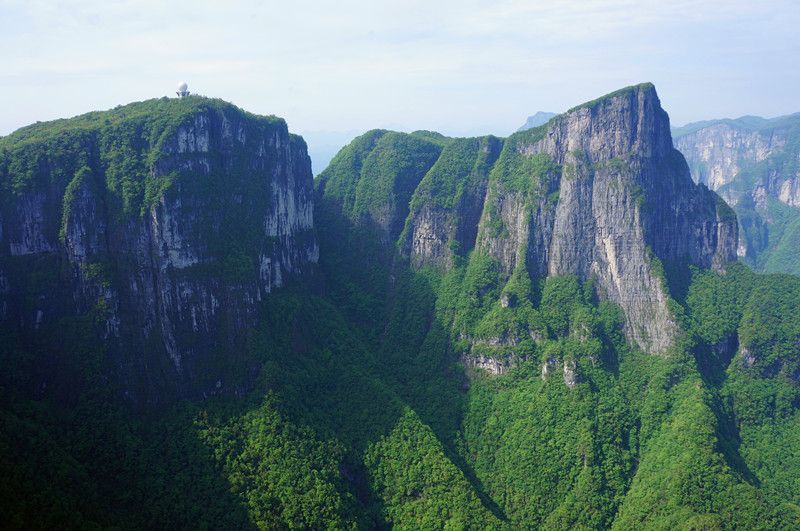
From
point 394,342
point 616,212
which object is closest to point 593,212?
point 616,212

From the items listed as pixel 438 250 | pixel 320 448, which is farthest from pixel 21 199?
pixel 438 250

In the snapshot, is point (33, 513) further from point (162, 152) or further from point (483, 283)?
point (483, 283)

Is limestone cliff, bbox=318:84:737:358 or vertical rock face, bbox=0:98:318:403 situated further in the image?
limestone cliff, bbox=318:84:737:358

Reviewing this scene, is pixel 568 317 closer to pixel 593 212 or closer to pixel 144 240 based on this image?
pixel 593 212

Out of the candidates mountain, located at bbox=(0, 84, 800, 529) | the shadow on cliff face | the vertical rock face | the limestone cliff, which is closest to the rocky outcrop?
the limestone cliff

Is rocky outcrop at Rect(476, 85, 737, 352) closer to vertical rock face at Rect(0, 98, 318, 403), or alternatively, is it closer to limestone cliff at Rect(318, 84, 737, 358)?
limestone cliff at Rect(318, 84, 737, 358)

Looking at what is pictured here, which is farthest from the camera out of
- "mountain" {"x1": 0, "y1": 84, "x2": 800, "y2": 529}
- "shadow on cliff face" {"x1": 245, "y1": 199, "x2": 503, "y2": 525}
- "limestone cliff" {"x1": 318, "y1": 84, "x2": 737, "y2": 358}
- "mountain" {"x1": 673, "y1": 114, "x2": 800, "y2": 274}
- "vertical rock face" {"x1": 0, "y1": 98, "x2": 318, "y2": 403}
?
"mountain" {"x1": 673, "y1": 114, "x2": 800, "y2": 274}

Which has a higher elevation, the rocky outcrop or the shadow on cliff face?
the rocky outcrop
